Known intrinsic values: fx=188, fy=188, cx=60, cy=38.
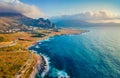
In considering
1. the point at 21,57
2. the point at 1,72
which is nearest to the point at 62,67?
the point at 21,57

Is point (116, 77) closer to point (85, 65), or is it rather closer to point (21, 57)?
point (85, 65)

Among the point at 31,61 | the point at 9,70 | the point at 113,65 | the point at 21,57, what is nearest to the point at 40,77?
the point at 9,70

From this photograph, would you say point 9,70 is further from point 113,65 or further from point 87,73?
point 113,65

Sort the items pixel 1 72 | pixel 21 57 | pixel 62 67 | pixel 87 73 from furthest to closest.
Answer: pixel 21 57 → pixel 62 67 → pixel 87 73 → pixel 1 72

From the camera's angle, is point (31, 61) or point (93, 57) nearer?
point (31, 61)

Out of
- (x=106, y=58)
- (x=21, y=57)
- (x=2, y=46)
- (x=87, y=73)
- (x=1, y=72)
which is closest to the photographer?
(x=1, y=72)

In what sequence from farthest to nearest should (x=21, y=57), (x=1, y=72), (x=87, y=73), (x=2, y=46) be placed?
(x=2, y=46) → (x=21, y=57) → (x=87, y=73) → (x=1, y=72)

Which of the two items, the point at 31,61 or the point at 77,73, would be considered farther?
the point at 31,61

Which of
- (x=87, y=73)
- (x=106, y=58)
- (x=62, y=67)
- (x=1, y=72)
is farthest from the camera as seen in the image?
(x=106, y=58)
